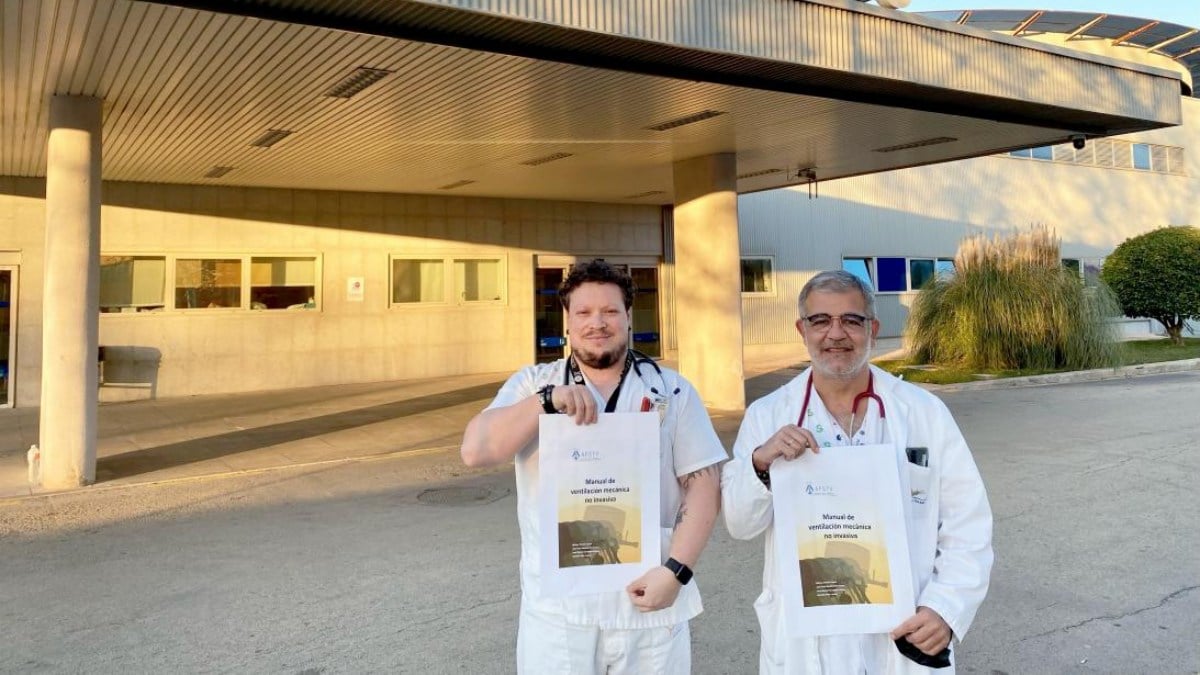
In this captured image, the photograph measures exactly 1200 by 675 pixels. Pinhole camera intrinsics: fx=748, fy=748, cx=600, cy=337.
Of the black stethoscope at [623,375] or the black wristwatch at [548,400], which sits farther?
the black stethoscope at [623,375]

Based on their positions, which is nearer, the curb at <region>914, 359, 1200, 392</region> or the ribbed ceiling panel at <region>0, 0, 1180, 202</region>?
the ribbed ceiling panel at <region>0, 0, 1180, 202</region>

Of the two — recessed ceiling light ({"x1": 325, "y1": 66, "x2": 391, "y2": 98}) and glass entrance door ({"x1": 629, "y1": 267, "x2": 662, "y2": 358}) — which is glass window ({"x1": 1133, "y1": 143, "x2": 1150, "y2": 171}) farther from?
recessed ceiling light ({"x1": 325, "y1": 66, "x2": 391, "y2": 98})

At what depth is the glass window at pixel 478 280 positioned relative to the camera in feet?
55.3

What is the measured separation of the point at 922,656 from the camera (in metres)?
1.84

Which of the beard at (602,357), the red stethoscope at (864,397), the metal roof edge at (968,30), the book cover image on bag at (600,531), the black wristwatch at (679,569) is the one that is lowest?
the black wristwatch at (679,569)

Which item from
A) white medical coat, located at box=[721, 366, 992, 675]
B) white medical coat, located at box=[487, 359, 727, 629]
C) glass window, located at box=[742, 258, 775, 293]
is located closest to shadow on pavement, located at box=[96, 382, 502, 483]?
white medical coat, located at box=[487, 359, 727, 629]

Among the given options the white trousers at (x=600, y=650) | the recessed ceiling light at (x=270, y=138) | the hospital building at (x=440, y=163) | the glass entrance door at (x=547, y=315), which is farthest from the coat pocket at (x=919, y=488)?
the glass entrance door at (x=547, y=315)

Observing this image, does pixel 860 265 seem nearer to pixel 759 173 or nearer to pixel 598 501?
pixel 759 173

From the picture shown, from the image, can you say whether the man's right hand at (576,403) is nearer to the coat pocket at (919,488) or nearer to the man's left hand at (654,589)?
the man's left hand at (654,589)

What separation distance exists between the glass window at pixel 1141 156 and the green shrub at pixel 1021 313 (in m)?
18.3

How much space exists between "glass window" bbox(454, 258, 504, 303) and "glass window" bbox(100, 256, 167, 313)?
5.74m

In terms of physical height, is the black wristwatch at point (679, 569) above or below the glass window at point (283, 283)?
below

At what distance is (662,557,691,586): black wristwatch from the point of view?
1.93m

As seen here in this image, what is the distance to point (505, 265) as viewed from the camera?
56.8 ft
